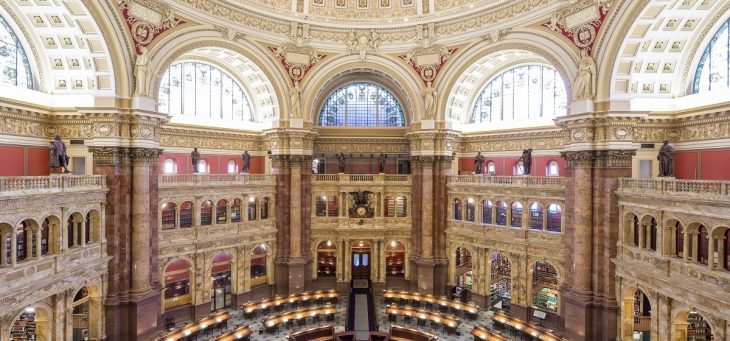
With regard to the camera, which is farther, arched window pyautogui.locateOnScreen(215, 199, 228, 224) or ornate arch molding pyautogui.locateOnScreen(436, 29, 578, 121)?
arched window pyautogui.locateOnScreen(215, 199, 228, 224)

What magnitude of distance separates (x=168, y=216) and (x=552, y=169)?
27037 millimetres

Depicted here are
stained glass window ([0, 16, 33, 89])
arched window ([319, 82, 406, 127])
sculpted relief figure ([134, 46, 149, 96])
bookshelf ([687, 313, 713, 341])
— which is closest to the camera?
stained glass window ([0, 16, 33, 89])

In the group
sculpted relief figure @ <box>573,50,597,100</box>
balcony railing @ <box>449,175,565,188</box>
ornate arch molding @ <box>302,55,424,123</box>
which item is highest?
ornate arch molding @ <box>302,55,424,123</box>

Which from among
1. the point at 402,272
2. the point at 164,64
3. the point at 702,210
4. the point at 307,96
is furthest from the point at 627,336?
the point at 164,64

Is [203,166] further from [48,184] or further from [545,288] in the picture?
[545,288]

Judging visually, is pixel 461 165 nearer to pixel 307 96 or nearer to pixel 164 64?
pixel 307 96

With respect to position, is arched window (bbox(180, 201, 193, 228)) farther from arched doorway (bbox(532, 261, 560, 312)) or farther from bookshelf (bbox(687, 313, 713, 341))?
bookshelf (bbox(687, 313, 713, 341))

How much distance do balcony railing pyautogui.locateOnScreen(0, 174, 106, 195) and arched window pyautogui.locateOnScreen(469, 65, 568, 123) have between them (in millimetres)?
26976

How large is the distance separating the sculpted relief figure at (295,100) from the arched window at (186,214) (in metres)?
9.85

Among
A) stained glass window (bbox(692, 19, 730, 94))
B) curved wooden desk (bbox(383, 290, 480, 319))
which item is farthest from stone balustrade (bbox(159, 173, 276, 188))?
stained glass window (bbox(692, 19, 730, 94))

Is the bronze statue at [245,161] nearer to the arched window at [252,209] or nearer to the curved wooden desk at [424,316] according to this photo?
the arched window at [252,209]

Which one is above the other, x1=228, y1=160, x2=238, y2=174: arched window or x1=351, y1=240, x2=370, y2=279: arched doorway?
x1=228, y1=160, x2=238, y2=174: arched window

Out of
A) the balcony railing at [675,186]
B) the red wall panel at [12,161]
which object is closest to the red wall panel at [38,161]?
the red wall panel at [12,161]

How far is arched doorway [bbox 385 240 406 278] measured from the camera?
34.3 meters
